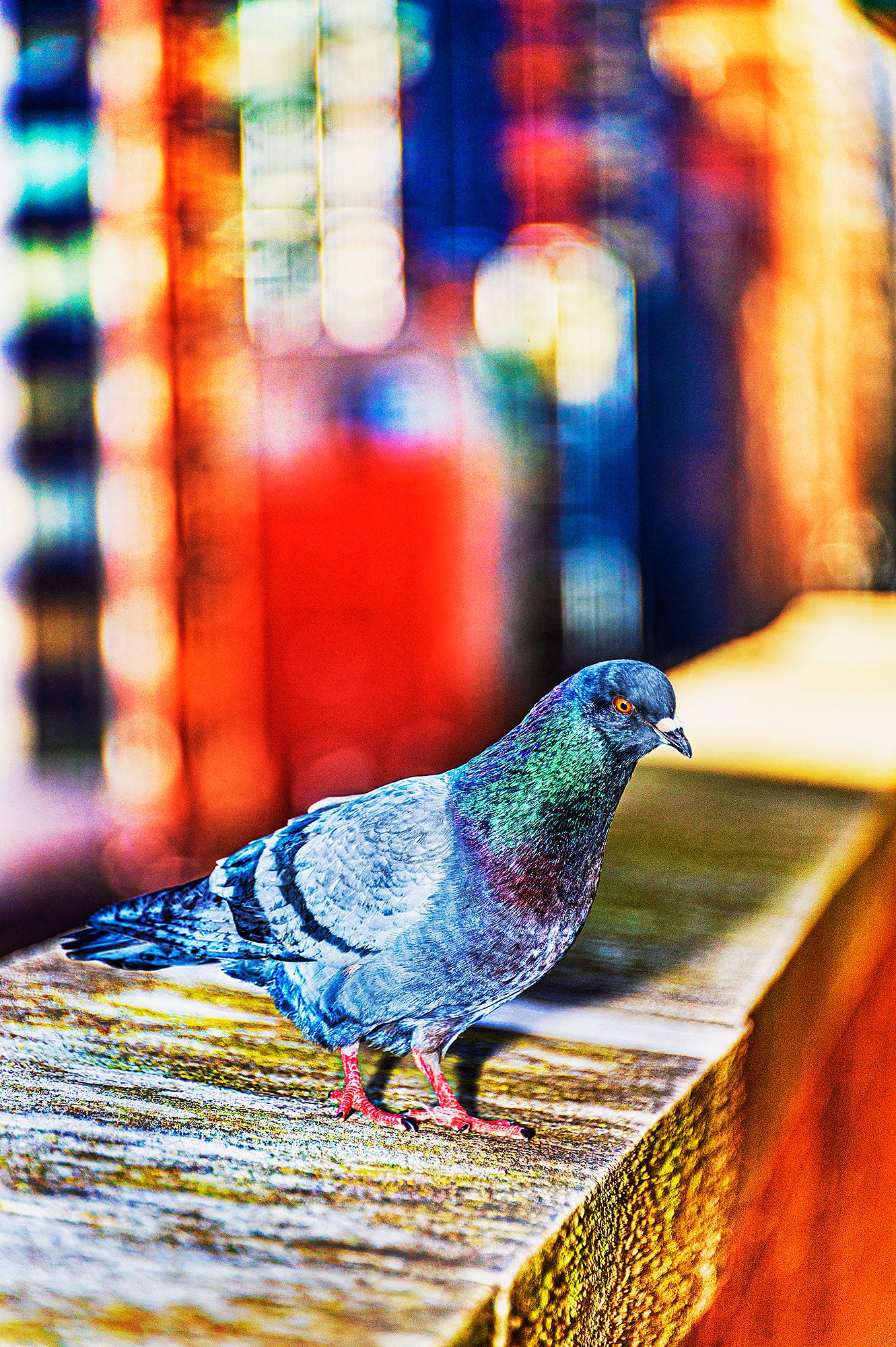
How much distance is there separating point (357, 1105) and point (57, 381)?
2317mm

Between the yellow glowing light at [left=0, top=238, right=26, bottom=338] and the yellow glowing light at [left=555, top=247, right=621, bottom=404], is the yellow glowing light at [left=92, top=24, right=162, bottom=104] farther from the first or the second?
the yellow glowing light at [left=555, top=247, right=621, bottom=404]

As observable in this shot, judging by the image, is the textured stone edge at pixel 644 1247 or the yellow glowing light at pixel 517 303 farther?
the yellow glowing light at pixel 517 303

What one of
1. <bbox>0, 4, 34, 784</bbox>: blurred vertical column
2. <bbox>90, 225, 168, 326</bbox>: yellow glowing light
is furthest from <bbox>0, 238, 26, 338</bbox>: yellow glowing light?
<bbox>90, 225, 168, 326</bbox>: yellow glowing light

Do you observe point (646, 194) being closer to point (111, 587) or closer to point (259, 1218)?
point (111, 587)

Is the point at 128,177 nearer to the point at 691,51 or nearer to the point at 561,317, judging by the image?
the point at 561,317

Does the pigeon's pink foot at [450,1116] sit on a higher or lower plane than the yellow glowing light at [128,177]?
lower

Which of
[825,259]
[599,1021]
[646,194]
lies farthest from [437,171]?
[825,259]

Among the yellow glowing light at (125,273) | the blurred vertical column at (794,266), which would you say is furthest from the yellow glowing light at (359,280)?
the blurred vertical column at (794,266)

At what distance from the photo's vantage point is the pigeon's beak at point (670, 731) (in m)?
1.19

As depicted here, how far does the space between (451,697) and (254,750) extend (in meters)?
0.64

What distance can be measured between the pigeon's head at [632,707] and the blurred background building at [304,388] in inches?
86.7

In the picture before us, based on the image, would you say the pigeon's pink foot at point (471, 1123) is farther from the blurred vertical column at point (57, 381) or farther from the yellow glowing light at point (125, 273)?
the yellow glowing light at point (125, 273)

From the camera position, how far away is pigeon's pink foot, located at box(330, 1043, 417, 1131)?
1331mm

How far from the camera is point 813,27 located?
21.1 feet
